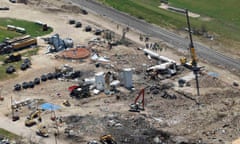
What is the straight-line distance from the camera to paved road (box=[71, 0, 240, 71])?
9169 cm

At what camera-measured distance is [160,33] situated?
338 feet

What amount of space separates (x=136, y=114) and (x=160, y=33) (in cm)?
3326

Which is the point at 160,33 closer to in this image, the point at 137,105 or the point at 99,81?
the point at 99,81

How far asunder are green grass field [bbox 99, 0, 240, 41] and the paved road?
2.17m

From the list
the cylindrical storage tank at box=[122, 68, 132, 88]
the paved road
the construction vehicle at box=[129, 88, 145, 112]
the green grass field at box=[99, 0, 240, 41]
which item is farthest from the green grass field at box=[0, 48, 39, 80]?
the green grass field at box=[99, 0, 240, 41]

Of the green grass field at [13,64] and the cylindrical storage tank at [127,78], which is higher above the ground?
the cylindrical storage tank at [127,78]

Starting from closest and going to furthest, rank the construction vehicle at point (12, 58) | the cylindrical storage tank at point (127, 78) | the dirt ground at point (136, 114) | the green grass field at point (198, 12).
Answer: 1. the dirt ground at point (136, 114)
2. the cylindrical storage tank at point (127, 78)
3. the construction vehicle at point (12, 58)
4. the green grass field at point (198, 12)

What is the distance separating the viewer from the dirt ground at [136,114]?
222 feet

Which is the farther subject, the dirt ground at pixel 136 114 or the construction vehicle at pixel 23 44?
the construction vehicle at pixel 23 44

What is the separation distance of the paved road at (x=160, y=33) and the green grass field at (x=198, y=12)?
2.17m

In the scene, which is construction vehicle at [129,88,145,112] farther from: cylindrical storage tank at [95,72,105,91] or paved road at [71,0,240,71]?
paved road at [71,0,240,71]

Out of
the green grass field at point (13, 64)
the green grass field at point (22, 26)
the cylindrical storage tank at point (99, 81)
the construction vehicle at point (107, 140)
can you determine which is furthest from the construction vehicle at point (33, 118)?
the green grass field at point (22, 26)

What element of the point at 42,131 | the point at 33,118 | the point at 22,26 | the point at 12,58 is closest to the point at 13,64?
the point at 12,58

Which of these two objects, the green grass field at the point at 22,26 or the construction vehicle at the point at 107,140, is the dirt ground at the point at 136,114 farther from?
the green grass field at the point at 22,26
